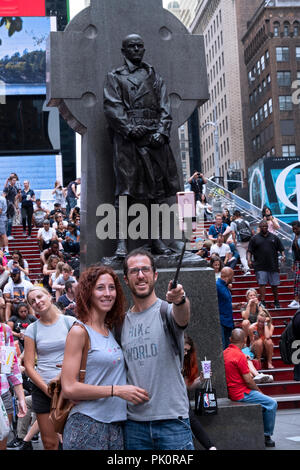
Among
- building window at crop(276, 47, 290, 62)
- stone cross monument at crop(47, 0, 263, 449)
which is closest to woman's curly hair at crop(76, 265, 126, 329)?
stone cross monument at crop(47, 0, 263, 449)

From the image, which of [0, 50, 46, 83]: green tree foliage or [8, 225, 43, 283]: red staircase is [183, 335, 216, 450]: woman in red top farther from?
[0, 50, 46, 83]: green tree foliage

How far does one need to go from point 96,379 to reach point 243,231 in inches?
724

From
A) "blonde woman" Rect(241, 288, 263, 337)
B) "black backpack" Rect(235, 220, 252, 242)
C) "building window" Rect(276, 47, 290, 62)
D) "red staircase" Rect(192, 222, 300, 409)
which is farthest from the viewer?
"building window" Rect(276, 47, 290, 62)

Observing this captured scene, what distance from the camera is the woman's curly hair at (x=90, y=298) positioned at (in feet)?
14.2

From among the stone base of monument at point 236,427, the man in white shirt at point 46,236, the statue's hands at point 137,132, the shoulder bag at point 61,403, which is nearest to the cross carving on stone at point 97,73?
the statue's hands at point 137,132

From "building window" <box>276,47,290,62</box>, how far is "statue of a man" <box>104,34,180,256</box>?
278ft

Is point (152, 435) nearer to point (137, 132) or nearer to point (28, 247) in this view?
point (137, 132)

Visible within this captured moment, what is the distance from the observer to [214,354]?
25.7ft

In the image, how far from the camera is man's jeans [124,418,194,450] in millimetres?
4203

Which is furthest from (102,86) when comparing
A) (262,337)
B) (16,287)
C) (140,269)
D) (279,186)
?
(279,186)

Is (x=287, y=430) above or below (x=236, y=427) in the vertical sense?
below
